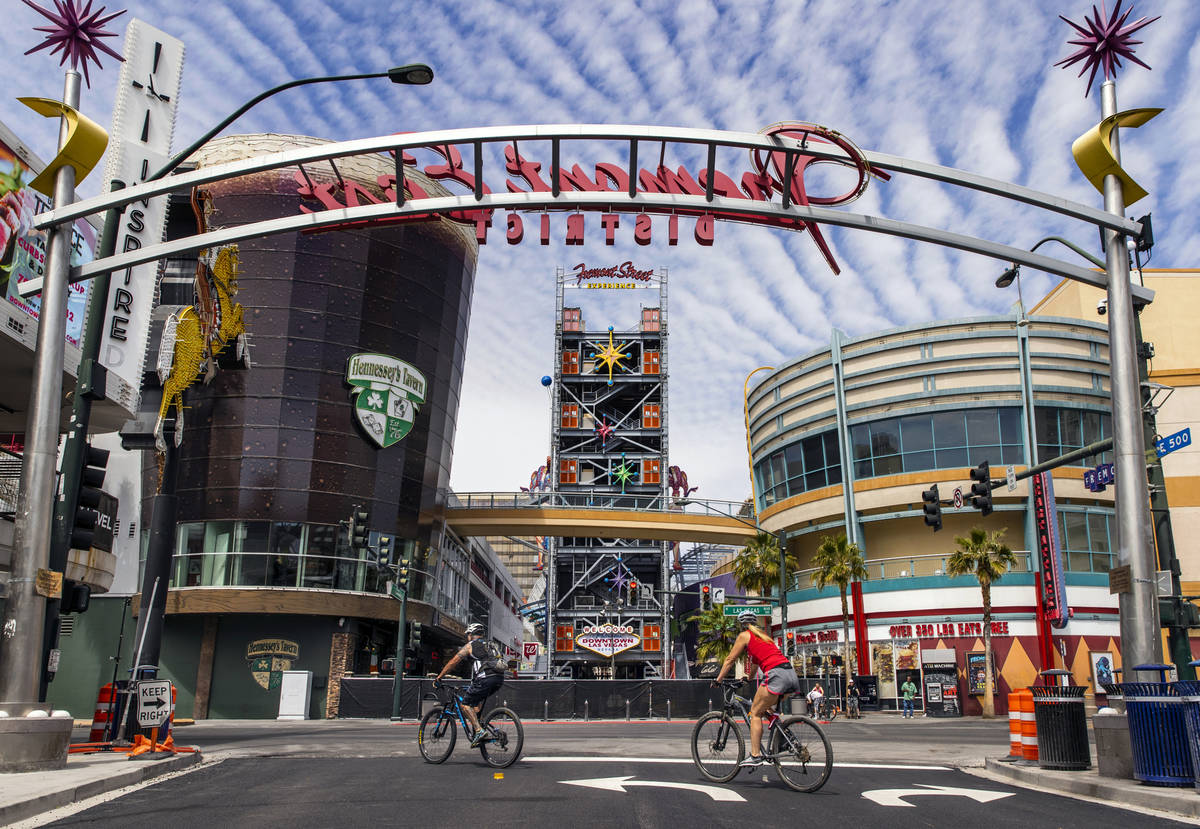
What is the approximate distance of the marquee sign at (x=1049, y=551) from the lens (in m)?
44.3

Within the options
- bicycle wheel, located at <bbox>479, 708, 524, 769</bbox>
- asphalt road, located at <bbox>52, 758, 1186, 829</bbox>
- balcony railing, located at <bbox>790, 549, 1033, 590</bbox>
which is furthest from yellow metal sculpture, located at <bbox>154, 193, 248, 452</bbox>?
balcony railing, located at <bbox>790, 549, 1033, 590</bbox>

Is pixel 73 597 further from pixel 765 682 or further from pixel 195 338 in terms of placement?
pixel 195 338

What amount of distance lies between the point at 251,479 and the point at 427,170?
27201 mm

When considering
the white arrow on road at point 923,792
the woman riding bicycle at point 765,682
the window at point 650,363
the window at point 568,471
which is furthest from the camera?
the window at point 650,363

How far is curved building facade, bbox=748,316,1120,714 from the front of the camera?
45875mm

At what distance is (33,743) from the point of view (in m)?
11.3

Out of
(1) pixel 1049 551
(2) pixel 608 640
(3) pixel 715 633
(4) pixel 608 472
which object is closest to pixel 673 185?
(1) pixel 1049 551

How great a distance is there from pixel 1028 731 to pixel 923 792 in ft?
13.3

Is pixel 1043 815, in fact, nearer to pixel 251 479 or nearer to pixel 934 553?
pixel 251 479

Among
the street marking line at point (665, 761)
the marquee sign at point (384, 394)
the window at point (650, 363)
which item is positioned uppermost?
the window at point (650, 363)

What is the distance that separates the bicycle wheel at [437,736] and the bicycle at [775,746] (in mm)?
3499

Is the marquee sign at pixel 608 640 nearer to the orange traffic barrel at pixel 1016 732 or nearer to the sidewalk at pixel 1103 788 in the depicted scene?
the orange traffic barrel at pixel 1016 732

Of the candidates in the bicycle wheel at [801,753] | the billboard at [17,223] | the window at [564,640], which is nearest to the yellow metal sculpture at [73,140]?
the billboard at [17,223]

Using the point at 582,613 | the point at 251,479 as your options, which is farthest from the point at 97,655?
the point at 582,613
